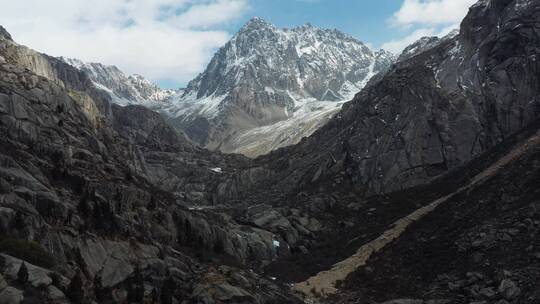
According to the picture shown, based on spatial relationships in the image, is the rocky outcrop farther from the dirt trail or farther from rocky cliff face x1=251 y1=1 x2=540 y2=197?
rocky cliff face x1=251 y1=1 x2=540 y2=197

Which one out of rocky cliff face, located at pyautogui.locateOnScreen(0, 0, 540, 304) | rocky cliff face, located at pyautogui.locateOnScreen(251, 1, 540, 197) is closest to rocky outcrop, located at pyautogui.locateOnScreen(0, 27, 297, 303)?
rocky cliff face, located at pyautogui.locateOnScreen(0, 0, 540, 304)

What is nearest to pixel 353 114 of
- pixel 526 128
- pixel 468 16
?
pixel 468 16

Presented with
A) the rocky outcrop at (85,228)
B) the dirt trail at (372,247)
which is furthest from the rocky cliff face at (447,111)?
the rocky outcrop at (85,228)

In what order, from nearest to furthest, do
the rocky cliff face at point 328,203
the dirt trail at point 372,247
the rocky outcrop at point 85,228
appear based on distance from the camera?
the rocky outcrop at point 85,228 < the rocky cliff face at point 328,203 < the dirt trail at point 372,247

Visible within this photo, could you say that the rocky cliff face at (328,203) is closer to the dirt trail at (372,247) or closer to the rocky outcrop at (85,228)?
the rocky outcrop at (85,228)

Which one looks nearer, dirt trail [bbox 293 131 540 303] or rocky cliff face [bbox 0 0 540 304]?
rocky cliff face [bbox 0 0 540 304]

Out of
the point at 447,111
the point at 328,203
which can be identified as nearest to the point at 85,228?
the point at 328,203

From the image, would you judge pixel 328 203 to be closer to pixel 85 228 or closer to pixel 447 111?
pixel 447 111

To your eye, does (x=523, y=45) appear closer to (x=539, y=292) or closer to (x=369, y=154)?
(x=369, y=154)
